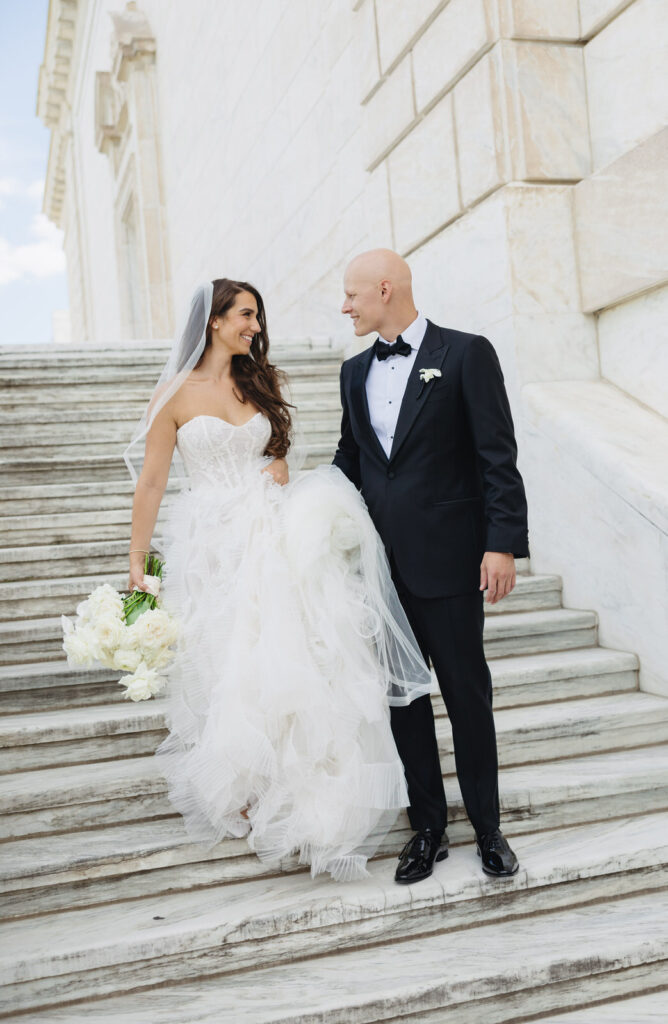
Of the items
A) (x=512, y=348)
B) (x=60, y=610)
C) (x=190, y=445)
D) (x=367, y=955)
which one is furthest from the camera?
(x=512, y=348)

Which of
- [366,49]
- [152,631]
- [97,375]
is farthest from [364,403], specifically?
[366,49]

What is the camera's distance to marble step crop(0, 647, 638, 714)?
3.51 meters

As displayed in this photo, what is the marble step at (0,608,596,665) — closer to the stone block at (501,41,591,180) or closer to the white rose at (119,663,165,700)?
the white rose at (119,663,165,700)

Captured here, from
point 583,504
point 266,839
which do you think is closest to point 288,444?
A: point 266,839

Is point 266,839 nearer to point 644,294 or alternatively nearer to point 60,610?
point 60,610

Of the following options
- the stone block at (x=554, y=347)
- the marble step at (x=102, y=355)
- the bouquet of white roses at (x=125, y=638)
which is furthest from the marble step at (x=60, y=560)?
the marble step at (x=102, y=355)

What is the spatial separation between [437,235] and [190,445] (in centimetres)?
289

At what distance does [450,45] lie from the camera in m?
4.98

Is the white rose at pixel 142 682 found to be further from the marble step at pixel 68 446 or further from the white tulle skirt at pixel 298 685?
the marble step at pixel 68 446

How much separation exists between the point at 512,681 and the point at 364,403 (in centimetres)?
147

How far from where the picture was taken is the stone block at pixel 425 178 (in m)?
5.13

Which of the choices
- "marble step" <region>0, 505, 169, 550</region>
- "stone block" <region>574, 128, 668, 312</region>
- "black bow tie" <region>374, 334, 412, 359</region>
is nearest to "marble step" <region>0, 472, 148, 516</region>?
"marble step" <region>0, 505, 169, 550</region>

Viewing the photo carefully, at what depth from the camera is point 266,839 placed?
9.14ft

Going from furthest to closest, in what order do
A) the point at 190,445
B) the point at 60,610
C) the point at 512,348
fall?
the point at 512,348
the point at 60,610
the point at 190,445
